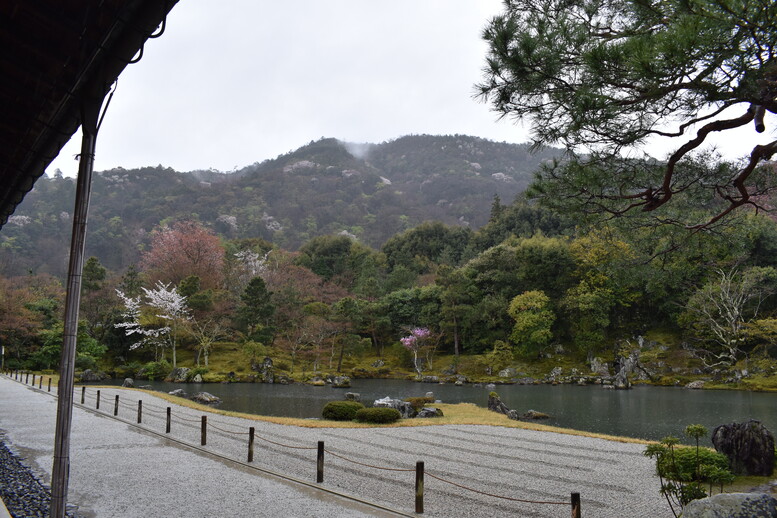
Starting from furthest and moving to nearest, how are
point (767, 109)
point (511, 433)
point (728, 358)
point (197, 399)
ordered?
1. point (728, 358)
2. point (197, 399)
3. point (511, 433)
4. point (767, 109)

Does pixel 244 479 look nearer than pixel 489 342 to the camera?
Yes

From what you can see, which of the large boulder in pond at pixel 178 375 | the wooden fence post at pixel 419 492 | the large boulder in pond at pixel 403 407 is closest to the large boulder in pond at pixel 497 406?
the large boulder in pond at pixel 403 407

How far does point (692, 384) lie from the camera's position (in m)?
23.6

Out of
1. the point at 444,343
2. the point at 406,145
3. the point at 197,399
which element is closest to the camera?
the point at 197,399

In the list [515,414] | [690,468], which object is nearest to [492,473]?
[690,468]

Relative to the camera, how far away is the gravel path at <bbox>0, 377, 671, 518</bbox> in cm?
528

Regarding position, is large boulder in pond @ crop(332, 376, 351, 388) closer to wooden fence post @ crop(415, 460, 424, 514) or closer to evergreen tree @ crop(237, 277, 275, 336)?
evergreen tree @ crop(237, 277, 275, 336)

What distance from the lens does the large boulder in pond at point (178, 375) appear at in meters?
25.5

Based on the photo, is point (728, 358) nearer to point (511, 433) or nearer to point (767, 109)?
point (511, 433)

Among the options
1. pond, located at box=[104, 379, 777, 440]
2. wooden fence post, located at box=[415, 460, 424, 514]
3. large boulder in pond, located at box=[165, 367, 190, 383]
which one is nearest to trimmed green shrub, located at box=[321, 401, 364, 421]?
pond, located at box=[104, 379, 777, 440]

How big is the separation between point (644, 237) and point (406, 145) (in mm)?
115019

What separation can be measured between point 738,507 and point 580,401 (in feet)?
53.4

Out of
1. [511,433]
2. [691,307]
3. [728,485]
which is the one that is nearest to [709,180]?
[728,485]

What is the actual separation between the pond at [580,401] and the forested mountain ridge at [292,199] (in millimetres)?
39684
